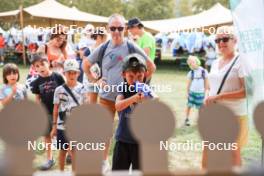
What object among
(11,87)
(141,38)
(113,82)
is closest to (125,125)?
(113,82)

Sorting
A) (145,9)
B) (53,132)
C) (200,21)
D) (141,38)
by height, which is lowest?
(53,132)

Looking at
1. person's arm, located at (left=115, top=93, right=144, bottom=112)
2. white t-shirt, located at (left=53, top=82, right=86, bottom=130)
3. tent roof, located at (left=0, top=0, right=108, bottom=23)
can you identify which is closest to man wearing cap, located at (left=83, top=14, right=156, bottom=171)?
white t-shirt, located at (left=53, top=82, right=86, bottom=130)

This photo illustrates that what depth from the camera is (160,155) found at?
0.78m

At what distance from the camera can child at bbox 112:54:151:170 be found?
281 centimetres

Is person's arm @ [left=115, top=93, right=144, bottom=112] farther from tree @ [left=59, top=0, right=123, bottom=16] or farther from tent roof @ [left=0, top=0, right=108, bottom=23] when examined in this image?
tree @ [left=59, top=0, right=123, bottom=16]

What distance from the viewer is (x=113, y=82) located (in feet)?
12.5

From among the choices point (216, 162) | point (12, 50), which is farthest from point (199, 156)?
point (12, 50)

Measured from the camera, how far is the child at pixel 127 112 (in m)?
2.81

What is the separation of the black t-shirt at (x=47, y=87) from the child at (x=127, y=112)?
1283 mm

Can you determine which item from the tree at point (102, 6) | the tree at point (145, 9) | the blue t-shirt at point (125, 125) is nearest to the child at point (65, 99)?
the blue t-shirt at point (125, 125)

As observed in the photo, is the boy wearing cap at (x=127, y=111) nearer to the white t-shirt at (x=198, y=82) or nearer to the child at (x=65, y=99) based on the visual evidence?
the child at (x=65, y=99)

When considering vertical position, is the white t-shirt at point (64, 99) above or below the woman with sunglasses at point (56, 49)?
below

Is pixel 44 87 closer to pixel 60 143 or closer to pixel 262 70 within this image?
pixel 60 143

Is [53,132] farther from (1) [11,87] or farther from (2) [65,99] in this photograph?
(1) [11,87]
